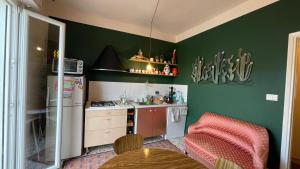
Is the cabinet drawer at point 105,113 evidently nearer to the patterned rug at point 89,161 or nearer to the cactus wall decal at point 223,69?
the patterned rug at point 89,161

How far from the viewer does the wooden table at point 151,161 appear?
46.5 inches

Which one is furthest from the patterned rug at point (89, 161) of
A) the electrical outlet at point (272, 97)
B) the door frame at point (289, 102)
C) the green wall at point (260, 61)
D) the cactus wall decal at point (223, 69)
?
the electrical outlet at point (272, 97)

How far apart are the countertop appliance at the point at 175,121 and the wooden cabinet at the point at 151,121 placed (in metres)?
0.12

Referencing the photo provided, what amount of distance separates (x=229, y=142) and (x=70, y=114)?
8.55ft

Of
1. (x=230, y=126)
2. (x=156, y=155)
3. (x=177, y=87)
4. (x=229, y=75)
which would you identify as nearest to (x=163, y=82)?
(x=177, y=87)

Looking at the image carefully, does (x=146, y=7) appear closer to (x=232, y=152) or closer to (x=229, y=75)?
(x=229, y=75)

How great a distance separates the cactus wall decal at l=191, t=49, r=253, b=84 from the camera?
7.72ft

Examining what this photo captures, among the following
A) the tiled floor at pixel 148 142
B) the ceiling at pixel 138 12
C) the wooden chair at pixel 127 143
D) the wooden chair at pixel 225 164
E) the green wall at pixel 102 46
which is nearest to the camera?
the wooden chair at pixel 225 164

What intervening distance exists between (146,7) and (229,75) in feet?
6.49

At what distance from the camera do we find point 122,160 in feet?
4.10

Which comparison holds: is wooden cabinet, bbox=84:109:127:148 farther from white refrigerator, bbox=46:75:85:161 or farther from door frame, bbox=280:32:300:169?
door frame, bbox=280:32:300:169

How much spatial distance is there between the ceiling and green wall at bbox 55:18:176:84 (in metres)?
0.16

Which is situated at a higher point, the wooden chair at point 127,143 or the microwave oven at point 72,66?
the microwave oven at point 72,66

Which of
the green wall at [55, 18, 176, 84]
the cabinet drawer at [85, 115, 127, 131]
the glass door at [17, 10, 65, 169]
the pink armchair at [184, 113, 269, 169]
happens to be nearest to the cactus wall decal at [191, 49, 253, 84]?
the pink armchair at [184, 113, 269, 169]
